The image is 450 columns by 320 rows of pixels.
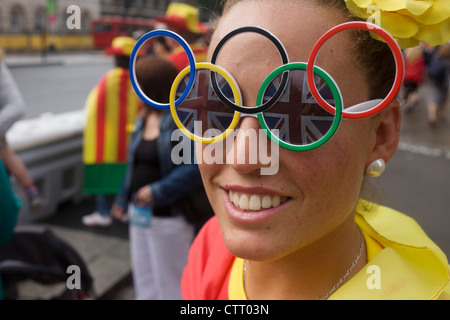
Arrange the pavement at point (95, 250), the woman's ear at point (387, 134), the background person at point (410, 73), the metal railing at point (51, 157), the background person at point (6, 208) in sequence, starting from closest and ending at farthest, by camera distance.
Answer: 1. the woman's ear at point (387, 134)
2. the background person at point (410, 73)
3. the background person at point (6, 208)
4. the pavement at point (95, 250)
5. the metal railing at point (51, 157)

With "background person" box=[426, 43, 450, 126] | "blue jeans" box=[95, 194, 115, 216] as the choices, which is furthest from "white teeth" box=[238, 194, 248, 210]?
"background person" box=[426, 43, 450, 126]

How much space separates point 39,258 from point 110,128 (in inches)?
69.9

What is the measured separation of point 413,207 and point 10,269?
3.84 metres

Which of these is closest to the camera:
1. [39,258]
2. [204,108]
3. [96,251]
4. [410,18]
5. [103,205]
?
[410,18]

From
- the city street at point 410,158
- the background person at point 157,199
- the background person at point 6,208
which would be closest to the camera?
the background person at point 6,208

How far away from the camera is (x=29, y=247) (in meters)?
2.60

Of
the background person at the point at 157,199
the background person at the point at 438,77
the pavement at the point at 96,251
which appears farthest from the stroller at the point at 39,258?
the background person at the point at 438,77

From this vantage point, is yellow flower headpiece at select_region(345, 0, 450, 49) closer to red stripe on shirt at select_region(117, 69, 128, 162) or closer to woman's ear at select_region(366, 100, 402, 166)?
woman's ear at select_region(366, 100, 402, 166)

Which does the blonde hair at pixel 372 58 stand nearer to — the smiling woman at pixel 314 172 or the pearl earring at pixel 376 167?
the smiling woman at pixel 314 172

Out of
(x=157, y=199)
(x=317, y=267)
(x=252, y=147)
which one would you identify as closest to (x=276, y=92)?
(x=252, y=147)

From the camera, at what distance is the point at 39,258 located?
2594 mm

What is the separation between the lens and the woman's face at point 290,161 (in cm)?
90

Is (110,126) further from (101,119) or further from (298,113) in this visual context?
(298,113)

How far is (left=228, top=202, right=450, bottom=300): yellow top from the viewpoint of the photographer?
1.00 meters
